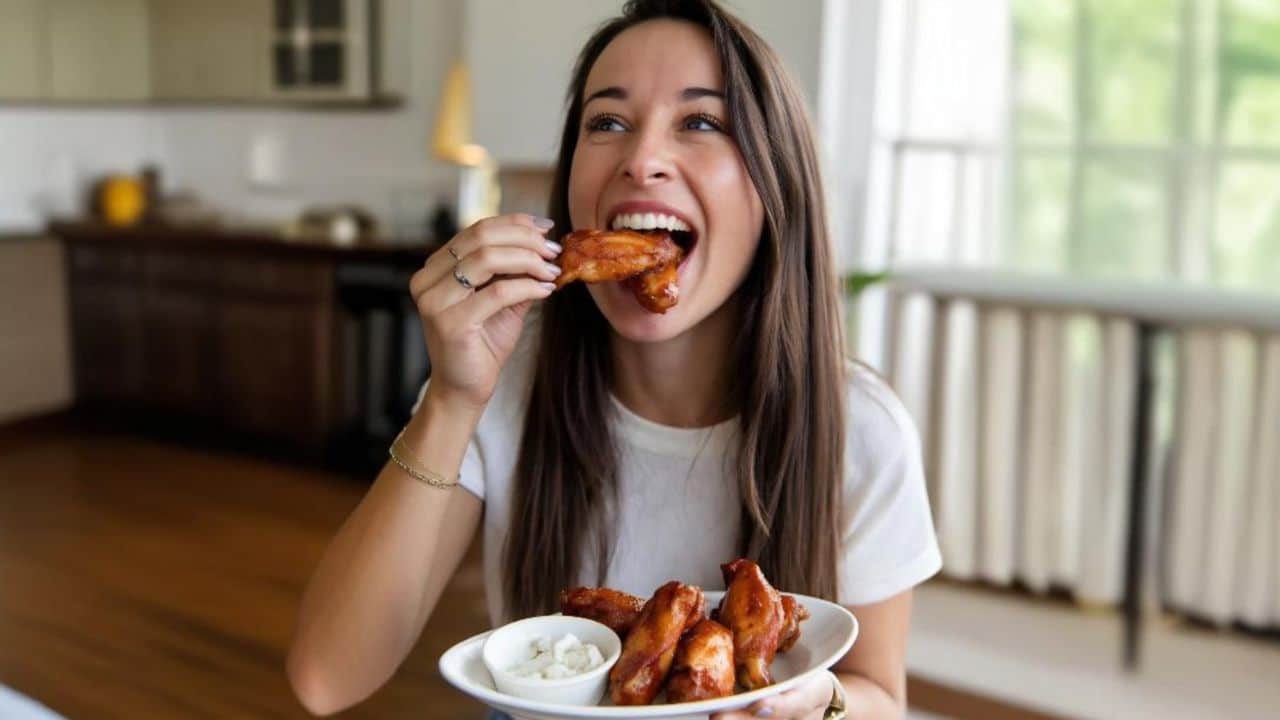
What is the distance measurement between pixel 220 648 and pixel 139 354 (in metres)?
2.66

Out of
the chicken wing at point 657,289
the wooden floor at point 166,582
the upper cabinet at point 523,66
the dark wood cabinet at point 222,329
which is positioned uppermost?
the upper cabinet at point 523,66

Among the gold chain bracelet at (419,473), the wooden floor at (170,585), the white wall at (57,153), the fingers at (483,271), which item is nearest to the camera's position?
the fingers at (483,271)

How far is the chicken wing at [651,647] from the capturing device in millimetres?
928

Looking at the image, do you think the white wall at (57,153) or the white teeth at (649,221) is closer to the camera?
the white teeth at (649,221)

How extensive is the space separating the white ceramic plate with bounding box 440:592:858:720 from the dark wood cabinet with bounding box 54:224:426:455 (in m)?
3.67

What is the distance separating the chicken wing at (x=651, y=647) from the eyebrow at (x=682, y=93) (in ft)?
1.87

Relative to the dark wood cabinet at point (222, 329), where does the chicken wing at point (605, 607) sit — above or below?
above

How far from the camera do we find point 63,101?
223 inches

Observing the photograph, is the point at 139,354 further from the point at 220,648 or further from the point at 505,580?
the point at 505,580

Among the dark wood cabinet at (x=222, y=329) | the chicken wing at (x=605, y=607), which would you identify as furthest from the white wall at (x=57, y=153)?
the chicken wing at (x=605, y=607)

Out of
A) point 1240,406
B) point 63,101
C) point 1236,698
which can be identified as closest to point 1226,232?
point 1240,406

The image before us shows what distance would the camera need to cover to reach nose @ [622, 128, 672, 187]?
4.23 feet

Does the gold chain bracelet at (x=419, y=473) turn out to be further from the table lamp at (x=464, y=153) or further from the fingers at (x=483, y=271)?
the table lamp at (x=464, y=153)

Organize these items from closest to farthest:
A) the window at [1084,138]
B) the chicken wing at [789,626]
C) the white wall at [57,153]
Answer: the chicken wing at [789,626], the window at [1084,138], the white wall at [57,153]
